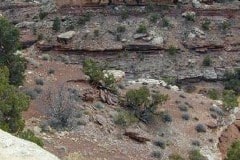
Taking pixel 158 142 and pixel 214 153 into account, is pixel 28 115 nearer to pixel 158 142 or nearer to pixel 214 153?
pixel 158 142

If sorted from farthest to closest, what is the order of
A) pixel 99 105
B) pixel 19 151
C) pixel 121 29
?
pixel 121 29 < pixel 99 105 < pixel 19 151

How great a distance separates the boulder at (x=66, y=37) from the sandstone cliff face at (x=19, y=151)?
41075mm

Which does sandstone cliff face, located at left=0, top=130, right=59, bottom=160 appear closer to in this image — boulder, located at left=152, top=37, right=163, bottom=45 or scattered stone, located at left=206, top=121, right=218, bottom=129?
scattered stone, located at left=206, top=121, right=218, bottom=129

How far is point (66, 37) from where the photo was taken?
159ft

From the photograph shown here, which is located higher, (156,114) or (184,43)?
(156,114)

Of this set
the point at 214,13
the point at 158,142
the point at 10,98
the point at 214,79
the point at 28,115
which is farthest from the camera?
the point at 214,13

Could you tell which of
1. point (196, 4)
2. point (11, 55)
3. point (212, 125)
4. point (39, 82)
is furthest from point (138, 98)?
point (196, 4)

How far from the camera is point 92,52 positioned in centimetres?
4778

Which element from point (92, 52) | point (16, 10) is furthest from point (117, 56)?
point (16, 10)

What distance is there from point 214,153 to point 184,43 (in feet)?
83.1

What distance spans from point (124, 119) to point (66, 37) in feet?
86.4

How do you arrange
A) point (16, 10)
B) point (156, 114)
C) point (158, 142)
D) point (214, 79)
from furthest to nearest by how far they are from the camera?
point (16, 10) → point (214, 79) → point (156, 114) → point (158, 142)

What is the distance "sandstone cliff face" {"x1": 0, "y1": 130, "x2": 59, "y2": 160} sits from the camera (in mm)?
7081

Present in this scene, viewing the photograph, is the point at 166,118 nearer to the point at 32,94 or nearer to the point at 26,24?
the point at 32,94
